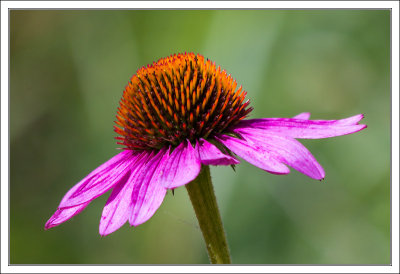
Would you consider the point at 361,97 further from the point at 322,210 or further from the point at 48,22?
the point at 48,22

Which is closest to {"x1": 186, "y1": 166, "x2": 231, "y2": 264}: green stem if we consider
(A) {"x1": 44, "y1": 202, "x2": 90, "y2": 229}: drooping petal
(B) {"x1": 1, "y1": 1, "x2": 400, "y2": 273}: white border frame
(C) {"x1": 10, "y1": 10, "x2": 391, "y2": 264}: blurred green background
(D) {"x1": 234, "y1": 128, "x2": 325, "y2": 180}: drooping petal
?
(B) {"x1": 1, "y1": 1, "x2": 400, "y2": 273}: white border frame

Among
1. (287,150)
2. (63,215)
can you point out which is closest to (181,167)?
(287,150)

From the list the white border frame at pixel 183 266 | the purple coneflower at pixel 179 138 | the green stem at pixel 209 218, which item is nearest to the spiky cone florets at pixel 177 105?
the purple coneflower at pixel 179 138

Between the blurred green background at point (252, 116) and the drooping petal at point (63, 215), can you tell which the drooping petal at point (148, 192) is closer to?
the drooping petal at point (63, 215)

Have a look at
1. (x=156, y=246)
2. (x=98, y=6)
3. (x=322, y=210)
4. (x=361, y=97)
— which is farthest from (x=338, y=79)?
(x=98, y=6)

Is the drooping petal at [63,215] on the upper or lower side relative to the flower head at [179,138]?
lower
